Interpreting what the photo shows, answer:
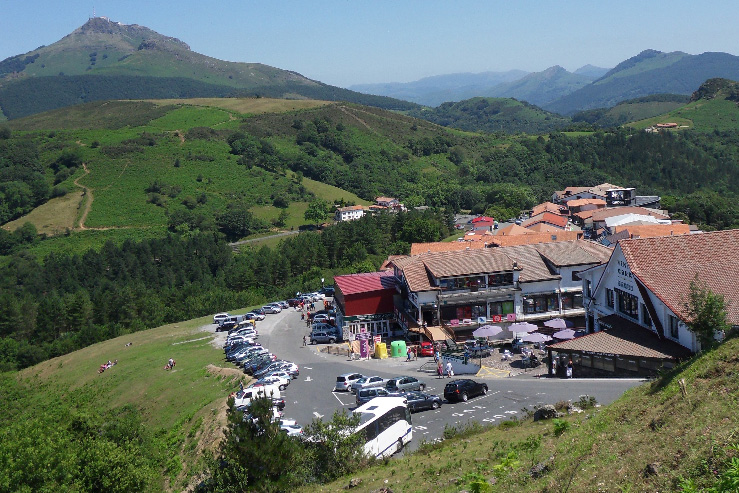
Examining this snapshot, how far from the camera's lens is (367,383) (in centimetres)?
2955

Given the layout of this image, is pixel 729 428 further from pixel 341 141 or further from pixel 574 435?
pixel 341 141

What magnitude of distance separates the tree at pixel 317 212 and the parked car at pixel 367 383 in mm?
86227

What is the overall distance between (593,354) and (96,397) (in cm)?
2913

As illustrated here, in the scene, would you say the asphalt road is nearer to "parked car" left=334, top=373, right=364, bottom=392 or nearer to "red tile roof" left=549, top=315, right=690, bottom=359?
"parked car" left=334, top=373, right=364, bottom=392

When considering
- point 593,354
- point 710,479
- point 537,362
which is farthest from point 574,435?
point 537,362

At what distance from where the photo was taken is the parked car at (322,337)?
1687 inches

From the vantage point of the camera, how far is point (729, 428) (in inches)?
474

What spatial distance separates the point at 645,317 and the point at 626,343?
6.50 feet

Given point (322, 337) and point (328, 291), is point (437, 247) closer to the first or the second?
point (328, 291)

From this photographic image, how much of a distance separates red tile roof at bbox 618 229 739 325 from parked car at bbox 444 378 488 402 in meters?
8.51

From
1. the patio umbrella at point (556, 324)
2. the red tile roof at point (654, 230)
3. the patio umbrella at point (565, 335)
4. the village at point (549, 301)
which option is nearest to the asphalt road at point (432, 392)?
the village at point (549, 301)

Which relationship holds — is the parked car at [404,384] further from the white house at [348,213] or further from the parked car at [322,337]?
the white house at [348,213]

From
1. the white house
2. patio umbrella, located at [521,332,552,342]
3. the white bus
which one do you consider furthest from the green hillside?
the white bus

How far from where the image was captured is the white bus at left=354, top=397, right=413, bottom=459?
20109 mm
